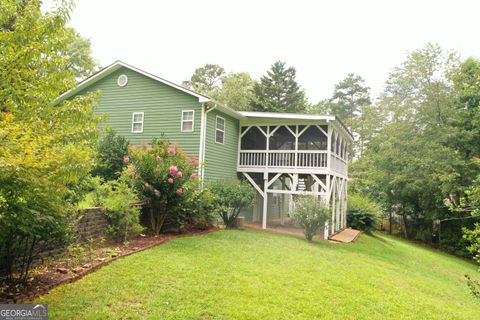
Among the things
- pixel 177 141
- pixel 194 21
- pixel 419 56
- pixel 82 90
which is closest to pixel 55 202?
pixel 177 141

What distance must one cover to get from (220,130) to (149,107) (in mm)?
3347

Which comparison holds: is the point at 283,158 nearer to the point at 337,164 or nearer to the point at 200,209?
the point at 337,164

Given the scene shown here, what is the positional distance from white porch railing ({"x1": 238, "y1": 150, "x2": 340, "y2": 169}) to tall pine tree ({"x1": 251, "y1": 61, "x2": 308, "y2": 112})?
20.1 m

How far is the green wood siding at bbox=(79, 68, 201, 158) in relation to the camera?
12.8 m

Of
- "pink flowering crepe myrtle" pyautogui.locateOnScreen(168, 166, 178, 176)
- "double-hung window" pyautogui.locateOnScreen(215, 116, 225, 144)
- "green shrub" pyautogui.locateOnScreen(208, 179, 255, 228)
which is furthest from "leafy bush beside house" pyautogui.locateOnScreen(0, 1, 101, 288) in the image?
"double-hung window" pyautogui.locateOnScreen(215, 116, 225, 144)

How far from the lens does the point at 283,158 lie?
14203 mm

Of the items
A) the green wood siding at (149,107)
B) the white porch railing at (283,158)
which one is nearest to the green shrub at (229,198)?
the green wood siding at (149,107)

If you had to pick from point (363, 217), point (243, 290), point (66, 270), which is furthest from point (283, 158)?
point (66, 270)

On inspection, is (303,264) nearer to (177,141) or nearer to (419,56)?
(177,141)

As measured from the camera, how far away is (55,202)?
4461 millimetres

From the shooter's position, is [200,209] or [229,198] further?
[229,198]

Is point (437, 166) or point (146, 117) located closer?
point (146, 117)

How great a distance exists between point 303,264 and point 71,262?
16.6ft

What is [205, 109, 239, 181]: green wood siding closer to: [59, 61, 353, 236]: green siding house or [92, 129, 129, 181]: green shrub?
[59, 61, 353, 236]: green siding house
